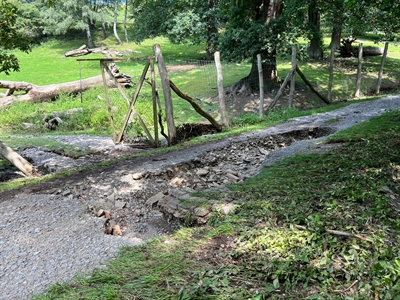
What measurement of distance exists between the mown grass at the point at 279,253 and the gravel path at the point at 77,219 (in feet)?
1.47

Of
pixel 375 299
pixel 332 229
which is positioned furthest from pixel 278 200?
pixel 375 299

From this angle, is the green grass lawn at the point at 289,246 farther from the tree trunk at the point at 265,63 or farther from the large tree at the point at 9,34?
the tree trunk at the point at 265,63

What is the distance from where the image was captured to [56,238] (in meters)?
4.23

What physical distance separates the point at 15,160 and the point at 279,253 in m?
6.83

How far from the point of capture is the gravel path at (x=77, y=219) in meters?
3.54

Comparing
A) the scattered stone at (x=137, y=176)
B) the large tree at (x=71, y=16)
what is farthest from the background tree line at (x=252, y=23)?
the large tree at (x=71, y=16)

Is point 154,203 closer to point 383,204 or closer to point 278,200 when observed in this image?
point 278,200

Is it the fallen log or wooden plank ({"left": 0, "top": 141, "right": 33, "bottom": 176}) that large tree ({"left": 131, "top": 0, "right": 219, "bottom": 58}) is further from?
wooden plank ({"left": 0, "top": 141, "right": 33, "bottom": 176})

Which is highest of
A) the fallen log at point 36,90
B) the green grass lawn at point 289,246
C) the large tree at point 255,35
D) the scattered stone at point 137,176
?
the large tree at point 255,35

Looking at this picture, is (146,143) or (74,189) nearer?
(74,189)

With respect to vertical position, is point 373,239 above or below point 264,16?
below

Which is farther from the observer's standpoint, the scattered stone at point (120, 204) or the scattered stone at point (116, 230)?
the scattered stone at point (120, 204)

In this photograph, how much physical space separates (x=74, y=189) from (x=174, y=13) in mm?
21874

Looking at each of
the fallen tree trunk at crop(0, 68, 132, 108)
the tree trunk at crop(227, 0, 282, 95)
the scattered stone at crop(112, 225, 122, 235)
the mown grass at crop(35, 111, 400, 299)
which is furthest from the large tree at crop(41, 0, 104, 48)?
the mown grass at crop(35, 111, 400, 299)
